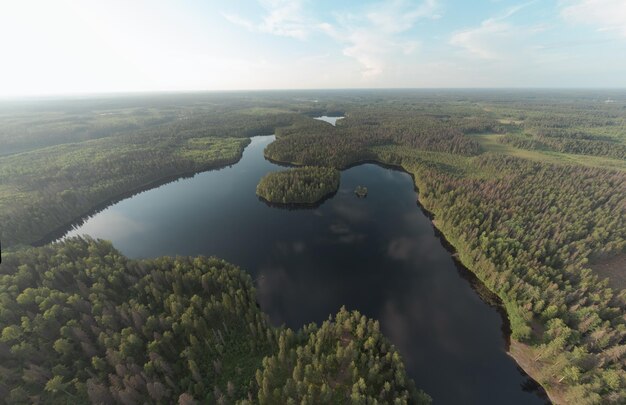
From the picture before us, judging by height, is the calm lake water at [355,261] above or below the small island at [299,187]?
below

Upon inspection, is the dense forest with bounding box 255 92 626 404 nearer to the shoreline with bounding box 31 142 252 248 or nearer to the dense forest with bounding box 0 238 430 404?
the dense forest with bounding box 0 238 430 404

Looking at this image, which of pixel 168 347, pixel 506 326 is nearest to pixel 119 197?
pixel 168 347

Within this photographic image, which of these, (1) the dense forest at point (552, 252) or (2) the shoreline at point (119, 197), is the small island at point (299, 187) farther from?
(2) the shoreline at point (119, 197)

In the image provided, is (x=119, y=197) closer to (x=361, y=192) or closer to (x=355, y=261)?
(x=361, y=192)

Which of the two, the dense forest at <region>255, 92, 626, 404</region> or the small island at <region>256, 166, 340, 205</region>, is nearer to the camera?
the dense forest at <region>255, 92, 626, 404</region>

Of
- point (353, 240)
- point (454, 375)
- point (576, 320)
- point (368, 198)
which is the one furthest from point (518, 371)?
point (368, 198)

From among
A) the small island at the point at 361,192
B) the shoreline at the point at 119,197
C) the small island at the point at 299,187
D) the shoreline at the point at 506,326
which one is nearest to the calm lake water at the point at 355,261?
the shoreline at the point at 506,326

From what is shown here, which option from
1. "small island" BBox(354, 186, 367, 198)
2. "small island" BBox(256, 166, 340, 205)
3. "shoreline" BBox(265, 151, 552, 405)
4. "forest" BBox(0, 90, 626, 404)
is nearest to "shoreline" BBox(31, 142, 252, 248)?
"forest" BBox(0, 90, 626, 404)

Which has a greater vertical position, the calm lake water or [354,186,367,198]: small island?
[354,186,367,198]: small island
